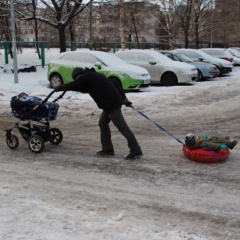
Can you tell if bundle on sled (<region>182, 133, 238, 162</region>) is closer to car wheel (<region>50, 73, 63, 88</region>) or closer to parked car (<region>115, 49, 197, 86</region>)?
car wheel (<region>50, 73, 63, 88</region>)

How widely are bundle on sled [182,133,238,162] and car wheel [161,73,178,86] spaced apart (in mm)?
10764

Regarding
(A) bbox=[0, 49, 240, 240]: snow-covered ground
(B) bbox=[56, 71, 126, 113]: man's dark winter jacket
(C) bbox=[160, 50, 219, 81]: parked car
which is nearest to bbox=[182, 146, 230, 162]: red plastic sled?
(A) bbox=[0, 49, 240, 240]: snow-covered ground

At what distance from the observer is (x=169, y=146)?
22.8ft

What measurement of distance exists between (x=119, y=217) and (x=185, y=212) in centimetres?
76

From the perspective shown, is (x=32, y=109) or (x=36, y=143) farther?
(x=36, y=143)

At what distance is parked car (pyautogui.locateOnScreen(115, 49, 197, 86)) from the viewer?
16455mm

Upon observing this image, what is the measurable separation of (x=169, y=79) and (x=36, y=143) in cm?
1097

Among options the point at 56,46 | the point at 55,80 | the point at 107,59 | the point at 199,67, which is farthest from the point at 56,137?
the point at 56,46

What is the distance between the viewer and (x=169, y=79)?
54.5 ft

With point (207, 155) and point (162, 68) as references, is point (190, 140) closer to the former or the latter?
point (207, 155)

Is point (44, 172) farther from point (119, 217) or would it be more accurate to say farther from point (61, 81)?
point (61, 81)

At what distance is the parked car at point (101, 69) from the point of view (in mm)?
13859

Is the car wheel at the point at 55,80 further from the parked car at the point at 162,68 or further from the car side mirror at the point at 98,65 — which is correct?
the parked car at the point at 162,68

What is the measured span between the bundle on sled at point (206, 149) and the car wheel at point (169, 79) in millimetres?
10764
